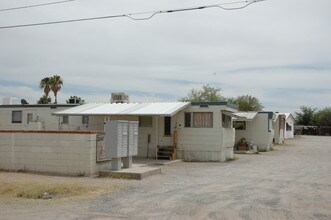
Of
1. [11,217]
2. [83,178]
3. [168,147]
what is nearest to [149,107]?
[168,147]

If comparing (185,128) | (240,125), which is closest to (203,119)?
(185,128)

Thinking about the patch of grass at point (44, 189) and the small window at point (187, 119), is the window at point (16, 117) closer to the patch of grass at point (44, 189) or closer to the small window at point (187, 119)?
the small window at point (187, 119)

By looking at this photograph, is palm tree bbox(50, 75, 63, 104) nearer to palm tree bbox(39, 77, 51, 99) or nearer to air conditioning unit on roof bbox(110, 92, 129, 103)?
palm tree bbox(39, 77, 51, 99)

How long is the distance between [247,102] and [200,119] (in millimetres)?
41700

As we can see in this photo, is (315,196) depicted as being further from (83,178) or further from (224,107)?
(224,107)

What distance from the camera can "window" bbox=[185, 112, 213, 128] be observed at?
23.1 m

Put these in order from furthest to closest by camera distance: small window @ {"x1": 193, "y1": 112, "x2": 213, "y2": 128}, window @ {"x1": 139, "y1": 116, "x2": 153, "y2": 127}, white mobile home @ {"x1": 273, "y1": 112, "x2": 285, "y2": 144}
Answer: white mobile home @ {"x1": 273, "y1": 112, "x2": 285, "y2": 144}
window @ {"x1": 139, "y1": 116, "x2": 153, "y2": 127}
small window @ {"x1": 193, "y1": 112, "x2": 213, "y2": 128}

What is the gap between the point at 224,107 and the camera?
2286 cm

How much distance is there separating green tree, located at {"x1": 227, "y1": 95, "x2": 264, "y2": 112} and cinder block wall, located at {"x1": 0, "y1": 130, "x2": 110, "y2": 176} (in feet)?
158

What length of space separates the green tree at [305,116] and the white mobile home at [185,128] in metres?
61.3

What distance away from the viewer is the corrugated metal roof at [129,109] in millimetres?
21859

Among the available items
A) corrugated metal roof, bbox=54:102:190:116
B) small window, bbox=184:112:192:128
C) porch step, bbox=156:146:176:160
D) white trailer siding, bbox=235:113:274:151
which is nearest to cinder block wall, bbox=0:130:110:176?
corrugated metal roof, bbox=54:102:190:116

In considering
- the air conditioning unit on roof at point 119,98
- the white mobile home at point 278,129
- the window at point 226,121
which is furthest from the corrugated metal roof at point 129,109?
the white mobile home at point 278,129

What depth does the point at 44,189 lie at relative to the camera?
11.7 meters
